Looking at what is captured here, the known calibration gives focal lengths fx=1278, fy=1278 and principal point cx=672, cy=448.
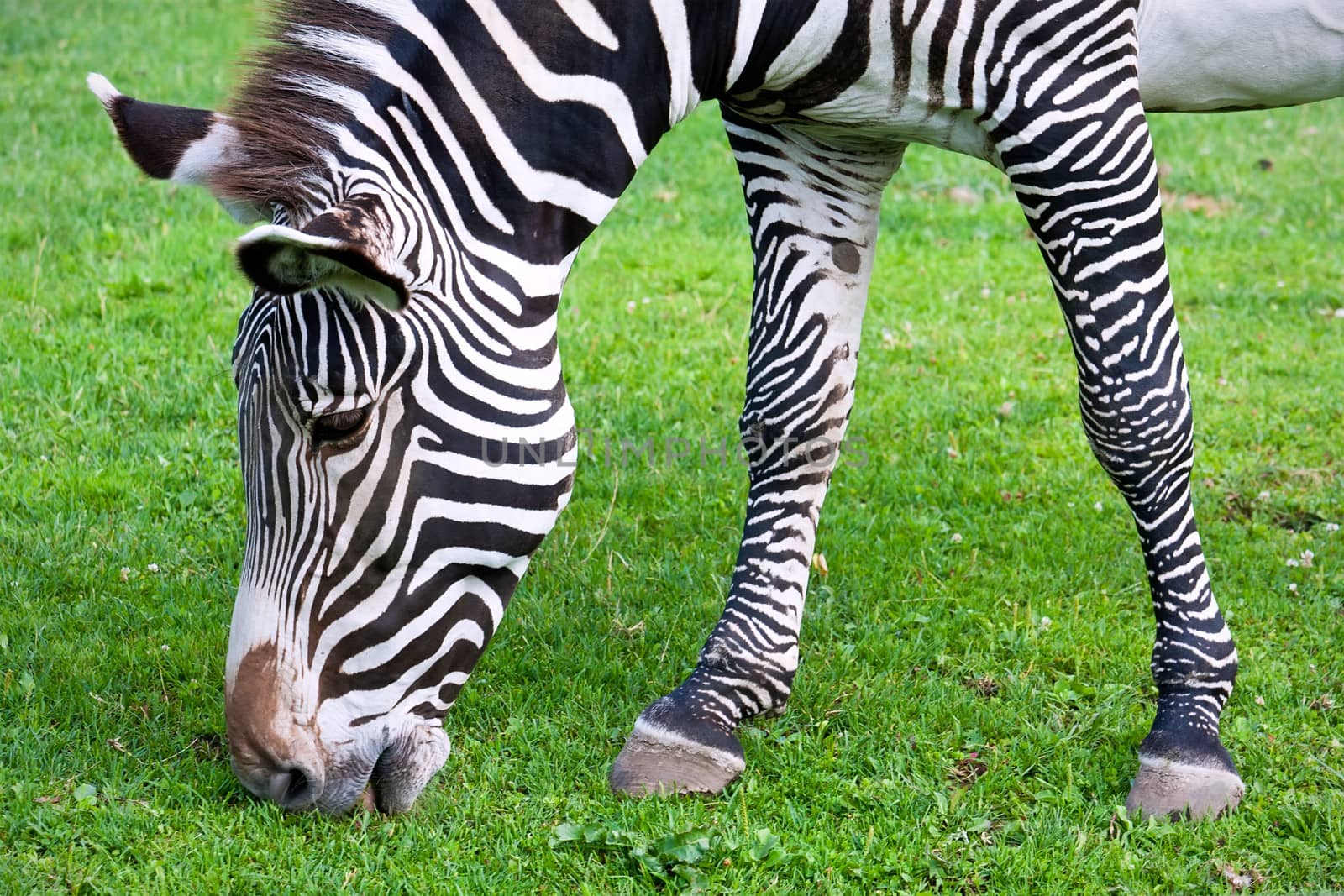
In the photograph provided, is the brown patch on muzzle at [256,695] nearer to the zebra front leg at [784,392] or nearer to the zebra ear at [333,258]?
the zebra ear at [333,258]

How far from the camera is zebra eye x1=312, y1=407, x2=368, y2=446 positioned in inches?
104

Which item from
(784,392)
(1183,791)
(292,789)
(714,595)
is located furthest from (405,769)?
(1183,791)

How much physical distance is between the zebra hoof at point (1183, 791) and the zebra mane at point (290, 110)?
2.64 meters

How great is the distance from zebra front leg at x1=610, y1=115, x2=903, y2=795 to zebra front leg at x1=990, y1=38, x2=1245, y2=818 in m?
0.60

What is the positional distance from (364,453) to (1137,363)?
205 centimetres

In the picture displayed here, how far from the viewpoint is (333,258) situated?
233cm

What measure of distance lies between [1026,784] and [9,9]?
13.7 meters

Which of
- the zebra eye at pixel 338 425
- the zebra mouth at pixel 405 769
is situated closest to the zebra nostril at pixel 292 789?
the zebra mouth at pixel 405 769

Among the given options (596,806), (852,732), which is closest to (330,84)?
(596,806)

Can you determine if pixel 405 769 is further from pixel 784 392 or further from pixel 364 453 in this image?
pixel 784 392

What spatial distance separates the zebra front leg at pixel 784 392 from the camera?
375 cm

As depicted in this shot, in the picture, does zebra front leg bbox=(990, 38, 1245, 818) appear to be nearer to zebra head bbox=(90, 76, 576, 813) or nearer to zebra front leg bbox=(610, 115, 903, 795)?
zebra front leg bbox=(610, 115, 903, 795)

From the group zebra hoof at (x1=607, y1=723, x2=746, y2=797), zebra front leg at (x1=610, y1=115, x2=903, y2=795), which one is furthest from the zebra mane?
zebra hoof at (x1=607, y1=723, x2=746, y2=797)

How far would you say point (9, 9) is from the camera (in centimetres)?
1334
